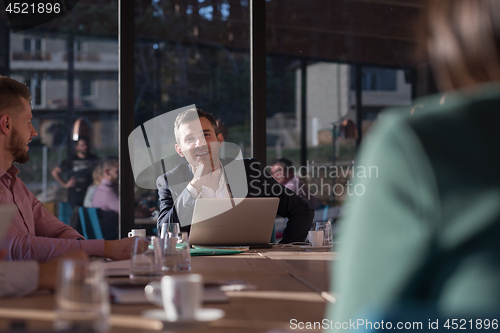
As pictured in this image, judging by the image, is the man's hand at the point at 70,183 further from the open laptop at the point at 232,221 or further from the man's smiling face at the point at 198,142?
the open laptop at the point at 232,221

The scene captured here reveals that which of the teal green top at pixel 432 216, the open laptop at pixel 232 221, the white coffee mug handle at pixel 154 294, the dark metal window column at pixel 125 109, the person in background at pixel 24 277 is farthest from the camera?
the dark metal window column at pixel 125 109

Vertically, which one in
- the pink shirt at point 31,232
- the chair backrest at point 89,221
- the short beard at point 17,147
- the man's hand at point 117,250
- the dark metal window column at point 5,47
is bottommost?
the chair backrest at point 89,221

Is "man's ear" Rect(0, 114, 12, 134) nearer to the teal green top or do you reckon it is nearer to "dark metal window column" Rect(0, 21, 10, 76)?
the teal green top

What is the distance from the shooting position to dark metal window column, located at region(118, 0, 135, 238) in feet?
13.0

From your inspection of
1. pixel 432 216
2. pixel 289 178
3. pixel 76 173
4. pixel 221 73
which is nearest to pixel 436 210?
pixel 432 216

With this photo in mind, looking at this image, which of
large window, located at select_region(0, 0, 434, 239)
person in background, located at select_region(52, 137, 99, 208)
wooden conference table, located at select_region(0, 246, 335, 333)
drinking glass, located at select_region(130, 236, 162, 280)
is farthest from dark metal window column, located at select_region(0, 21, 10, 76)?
drinking glass, located at select_region(130, 236, 162, 280)

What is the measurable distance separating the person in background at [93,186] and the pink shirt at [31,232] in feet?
9.38

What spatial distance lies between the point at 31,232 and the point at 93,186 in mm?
3162

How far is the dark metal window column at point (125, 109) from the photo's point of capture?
3.96 metres

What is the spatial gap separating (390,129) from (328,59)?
6350mm

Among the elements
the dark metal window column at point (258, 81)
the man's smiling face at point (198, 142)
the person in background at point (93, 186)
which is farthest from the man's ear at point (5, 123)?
the person in background at point (93, 186)

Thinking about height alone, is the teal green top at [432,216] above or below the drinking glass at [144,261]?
above

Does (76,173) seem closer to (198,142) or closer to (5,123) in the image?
(198,142)

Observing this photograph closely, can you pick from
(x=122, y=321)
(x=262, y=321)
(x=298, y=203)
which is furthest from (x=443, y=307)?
(x=298, y=203)
